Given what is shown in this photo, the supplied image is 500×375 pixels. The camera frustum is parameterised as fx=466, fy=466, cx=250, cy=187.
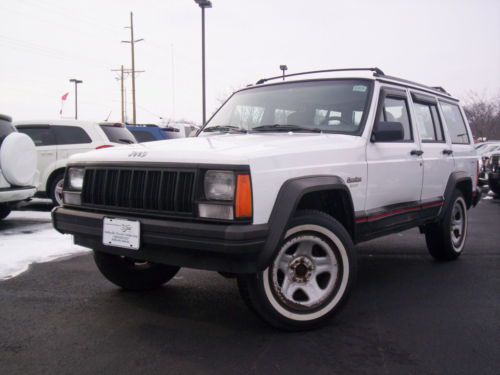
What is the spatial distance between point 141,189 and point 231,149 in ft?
2.10

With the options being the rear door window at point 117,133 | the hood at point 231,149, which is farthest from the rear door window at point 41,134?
the hood at point 231,149

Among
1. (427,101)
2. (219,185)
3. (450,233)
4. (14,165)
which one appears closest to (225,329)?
(219,185)

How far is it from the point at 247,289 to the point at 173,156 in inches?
37.5

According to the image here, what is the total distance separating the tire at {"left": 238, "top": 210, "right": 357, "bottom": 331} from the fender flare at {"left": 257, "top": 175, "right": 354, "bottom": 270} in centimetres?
17

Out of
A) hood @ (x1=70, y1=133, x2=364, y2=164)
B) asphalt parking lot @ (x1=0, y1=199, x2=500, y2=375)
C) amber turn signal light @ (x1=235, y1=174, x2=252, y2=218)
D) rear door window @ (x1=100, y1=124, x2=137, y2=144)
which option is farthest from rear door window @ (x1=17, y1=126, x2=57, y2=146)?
amber turn signal light @ (x1=235, y1=174, x2=252, y2=218)

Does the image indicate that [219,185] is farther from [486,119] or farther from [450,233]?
[486,119]

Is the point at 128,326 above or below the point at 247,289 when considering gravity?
below

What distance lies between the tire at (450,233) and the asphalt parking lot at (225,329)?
485 millimetres

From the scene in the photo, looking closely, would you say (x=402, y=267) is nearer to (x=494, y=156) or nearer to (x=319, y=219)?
(x=319, y=219)

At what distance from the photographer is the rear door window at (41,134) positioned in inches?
358

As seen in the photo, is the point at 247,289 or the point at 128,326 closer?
the point at 247,289

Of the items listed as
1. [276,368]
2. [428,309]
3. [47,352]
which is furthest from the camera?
[428,309]

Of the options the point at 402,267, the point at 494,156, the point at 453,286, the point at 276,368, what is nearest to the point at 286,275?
the point at 276,368

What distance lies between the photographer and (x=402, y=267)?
501 cm
